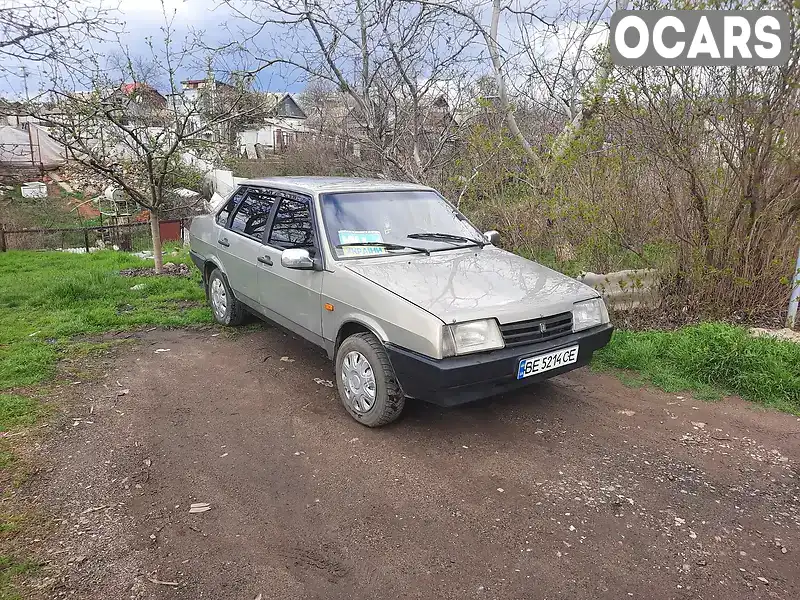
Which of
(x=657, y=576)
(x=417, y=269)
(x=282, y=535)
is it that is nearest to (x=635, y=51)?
(x=417, y=269)

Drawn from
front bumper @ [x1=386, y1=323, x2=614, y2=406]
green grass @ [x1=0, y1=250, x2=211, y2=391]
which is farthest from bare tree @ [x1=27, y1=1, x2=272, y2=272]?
front bumper @ [x1=386, y1=323, x2=614, y2=406]

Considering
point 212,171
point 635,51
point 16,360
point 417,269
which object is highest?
point 635,51

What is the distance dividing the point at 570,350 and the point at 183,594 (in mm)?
2692

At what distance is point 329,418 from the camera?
4.02 m

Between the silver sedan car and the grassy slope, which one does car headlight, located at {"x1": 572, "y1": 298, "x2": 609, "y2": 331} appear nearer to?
the silver sedan car

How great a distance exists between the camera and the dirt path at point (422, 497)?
2.46m

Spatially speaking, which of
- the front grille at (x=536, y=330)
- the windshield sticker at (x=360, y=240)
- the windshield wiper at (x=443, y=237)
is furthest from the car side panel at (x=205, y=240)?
the front grille at (x=536, y=330)

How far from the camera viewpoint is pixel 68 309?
6.80m

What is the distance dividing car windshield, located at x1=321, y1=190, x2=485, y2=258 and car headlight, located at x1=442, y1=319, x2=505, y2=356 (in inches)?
45.6

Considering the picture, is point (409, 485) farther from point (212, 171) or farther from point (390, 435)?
point (212, 171)

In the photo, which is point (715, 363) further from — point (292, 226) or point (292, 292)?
point (292, 226)

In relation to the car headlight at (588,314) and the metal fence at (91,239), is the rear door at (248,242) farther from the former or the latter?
the metal fence at (91,239)

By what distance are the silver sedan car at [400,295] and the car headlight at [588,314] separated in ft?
0.04

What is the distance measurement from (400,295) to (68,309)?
17.4 ft
